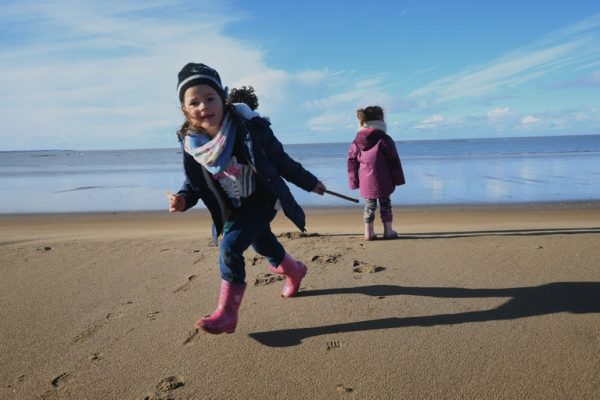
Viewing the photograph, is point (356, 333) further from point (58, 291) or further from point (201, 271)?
point (58, 291)

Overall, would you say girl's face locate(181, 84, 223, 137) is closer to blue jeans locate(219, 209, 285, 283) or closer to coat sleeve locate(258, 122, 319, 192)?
coat sleeve locate(258, 122, 319, 192)

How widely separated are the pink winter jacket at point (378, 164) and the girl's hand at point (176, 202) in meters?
3.20

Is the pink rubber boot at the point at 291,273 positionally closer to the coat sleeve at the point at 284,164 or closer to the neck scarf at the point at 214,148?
the coat sleeve at the point at 284,164

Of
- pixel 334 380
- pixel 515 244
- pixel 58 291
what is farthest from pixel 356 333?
pixel 515 244

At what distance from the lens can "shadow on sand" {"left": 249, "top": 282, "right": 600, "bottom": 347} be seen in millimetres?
2678

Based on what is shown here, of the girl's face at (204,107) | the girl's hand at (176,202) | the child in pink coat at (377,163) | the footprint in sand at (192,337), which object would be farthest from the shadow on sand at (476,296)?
the child in pink coat at (377,163)

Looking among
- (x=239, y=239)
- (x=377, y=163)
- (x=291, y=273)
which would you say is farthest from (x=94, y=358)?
(x=377, y=163)

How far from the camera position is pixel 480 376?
6.84ft

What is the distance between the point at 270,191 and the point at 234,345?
0.94 meters

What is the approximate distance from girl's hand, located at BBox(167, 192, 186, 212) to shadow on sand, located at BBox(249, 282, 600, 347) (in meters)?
0.94

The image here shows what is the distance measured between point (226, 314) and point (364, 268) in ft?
5.18

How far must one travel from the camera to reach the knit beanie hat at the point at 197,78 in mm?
2852

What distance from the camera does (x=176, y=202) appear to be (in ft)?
9.71

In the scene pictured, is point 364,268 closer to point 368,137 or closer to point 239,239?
point 239,239
